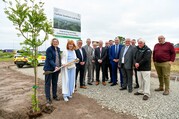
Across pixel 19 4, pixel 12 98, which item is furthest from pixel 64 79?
pixel 19 4

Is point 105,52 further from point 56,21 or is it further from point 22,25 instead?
point 22,25

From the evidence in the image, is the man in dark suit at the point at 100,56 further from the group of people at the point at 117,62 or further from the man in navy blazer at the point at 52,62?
the man in navy blazer at the point at 52,62

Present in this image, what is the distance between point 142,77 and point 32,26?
148 inches

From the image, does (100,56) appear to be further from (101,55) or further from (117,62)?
(117,62)

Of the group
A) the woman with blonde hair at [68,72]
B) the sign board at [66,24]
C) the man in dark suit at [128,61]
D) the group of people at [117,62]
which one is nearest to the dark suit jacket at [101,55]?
the group of people at [117,62]

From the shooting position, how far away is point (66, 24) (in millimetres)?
8492

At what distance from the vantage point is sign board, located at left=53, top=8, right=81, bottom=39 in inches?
314

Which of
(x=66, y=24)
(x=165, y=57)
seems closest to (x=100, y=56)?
(x=165, y=57)

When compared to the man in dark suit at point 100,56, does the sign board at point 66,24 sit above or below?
above

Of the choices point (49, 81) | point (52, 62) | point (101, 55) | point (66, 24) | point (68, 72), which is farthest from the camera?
point (66, 24)

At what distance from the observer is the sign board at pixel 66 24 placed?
26.2 ft

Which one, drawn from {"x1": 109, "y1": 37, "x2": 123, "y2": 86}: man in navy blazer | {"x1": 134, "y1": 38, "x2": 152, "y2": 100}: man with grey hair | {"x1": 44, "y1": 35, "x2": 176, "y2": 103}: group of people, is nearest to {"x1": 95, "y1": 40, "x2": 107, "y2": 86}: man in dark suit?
{"x1": 44, "y1": 35, "x2": 176, "y2": 103}: group of people

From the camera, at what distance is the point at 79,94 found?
572cm

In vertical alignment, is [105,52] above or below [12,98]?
above
